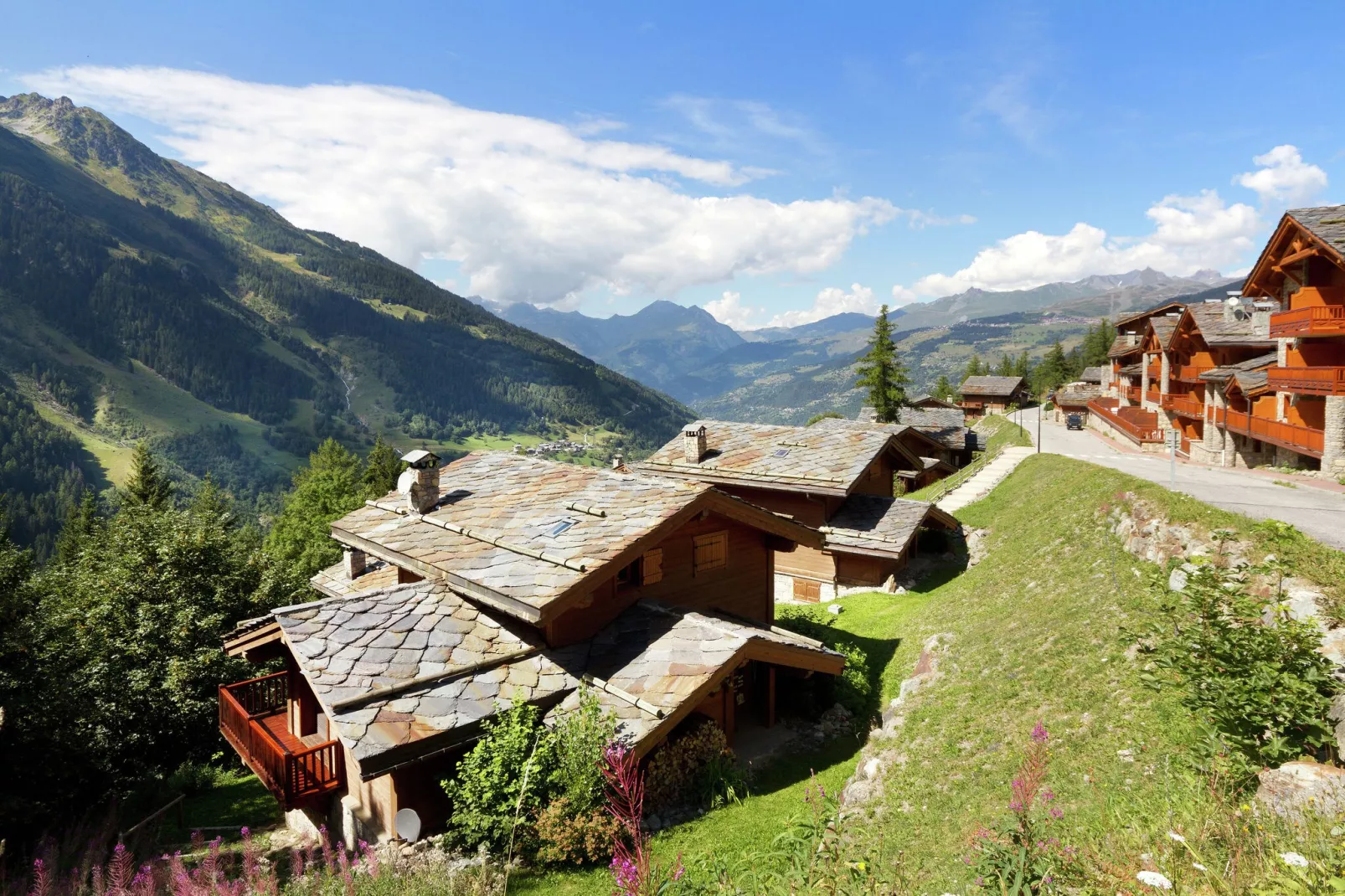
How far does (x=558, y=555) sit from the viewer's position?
44.7ft

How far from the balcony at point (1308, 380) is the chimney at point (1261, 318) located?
7.88 metres

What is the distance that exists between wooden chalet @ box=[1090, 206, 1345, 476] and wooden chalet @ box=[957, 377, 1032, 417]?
40530 mm

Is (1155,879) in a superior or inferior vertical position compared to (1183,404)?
inferior

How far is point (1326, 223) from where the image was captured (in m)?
25.6

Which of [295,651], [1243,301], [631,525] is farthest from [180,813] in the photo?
[1243,301]

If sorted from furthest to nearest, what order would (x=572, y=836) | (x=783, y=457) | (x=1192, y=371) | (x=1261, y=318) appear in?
(x=1192, y=371), (x=1261, y=318), (x=783, y=457), (x=572, y=836)

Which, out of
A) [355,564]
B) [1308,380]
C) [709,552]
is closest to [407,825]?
[709,552]

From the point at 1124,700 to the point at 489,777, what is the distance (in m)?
9.99

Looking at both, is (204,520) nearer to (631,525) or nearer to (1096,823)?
(631,525)

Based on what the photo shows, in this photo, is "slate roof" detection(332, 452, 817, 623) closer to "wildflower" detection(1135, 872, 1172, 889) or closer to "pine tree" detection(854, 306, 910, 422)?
"wildflower" detection(1135, 872, 1172, 889)

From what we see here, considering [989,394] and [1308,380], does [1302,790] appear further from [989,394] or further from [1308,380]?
[989,394]

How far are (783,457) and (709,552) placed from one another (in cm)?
1290

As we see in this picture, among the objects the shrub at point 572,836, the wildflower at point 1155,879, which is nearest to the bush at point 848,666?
the shrub at point 572,836

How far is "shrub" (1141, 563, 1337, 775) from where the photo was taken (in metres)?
6.82
